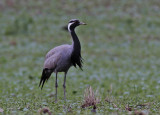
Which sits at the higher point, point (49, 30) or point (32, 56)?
point (49, 30)

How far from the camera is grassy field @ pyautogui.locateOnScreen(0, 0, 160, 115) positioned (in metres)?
8.77

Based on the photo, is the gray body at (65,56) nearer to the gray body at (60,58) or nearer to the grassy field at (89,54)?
the gray body at (60,58)

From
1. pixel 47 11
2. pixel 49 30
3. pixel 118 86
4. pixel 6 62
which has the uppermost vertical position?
pixel 47 11

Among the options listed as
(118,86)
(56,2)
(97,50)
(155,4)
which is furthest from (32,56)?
(155,4)

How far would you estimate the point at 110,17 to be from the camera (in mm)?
28250

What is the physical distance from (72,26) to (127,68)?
26.6 feet

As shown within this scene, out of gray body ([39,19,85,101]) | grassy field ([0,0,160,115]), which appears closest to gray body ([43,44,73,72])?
gray body ([39,19,85,101])

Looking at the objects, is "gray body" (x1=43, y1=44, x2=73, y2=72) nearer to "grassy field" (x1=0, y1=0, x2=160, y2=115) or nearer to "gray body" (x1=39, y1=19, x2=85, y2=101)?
"gray body" (x1=39, y1=19, x2=85, y2=101)

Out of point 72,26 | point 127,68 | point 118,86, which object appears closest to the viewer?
point 72,26

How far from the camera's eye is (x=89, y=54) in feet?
65.9

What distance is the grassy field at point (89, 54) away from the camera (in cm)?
877

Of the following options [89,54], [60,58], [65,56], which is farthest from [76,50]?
[89,54]

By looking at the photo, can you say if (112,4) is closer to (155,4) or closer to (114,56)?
(155,4)

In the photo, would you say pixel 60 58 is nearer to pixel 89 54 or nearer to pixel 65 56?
pixel 65 56
